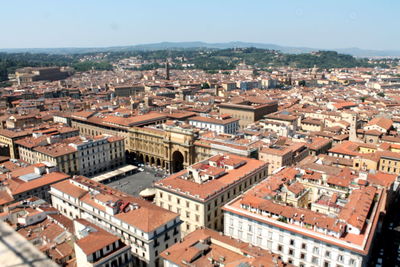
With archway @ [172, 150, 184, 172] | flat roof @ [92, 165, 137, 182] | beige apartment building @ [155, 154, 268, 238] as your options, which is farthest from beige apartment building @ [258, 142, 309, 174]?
flat roof @ [92, 165, 137, 182]

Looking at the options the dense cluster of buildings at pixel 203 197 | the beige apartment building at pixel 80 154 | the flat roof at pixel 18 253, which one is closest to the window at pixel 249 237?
the dense cluster of buildings at pixel 203 197

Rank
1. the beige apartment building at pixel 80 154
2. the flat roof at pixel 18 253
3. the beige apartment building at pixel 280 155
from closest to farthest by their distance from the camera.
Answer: the flat roof at pixel 18 253, the beige apartment building at pixel 280 155, the beige apartment building at pixel 80 154

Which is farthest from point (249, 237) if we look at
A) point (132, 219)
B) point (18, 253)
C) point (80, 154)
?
point (80, 154)

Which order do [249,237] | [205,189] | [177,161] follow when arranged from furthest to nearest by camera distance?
[177,161] < [205,189] < [249,237]

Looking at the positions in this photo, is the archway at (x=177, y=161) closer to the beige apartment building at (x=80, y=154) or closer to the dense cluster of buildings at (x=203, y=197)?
the dense cluster of buildings at (x=203, y=197)

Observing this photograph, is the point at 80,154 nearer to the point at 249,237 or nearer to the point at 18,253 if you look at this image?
the point at 249,237

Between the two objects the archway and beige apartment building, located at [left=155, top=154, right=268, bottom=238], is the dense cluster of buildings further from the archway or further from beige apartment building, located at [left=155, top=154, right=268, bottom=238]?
the archway

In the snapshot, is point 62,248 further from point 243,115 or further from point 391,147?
point 243,115
